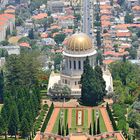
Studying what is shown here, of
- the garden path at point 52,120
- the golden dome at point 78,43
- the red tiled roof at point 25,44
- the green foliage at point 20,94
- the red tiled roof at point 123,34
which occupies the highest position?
the golden dome at point 78,43

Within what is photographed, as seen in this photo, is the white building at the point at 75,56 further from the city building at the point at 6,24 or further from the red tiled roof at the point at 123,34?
the city building at the point at 6,24

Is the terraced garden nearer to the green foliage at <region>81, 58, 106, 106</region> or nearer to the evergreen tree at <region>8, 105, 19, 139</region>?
the green foliage at <region>81, 58, 106, 106</region>

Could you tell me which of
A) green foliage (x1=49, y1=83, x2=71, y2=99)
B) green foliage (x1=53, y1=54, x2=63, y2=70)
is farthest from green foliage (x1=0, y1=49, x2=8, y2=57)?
green foliage (x1=49, y1=83, x2=71, y2=99)

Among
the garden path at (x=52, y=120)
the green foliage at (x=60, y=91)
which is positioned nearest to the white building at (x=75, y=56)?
the green foliage at (x=60, y=91)

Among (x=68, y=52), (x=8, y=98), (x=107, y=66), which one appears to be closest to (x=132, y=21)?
(x=107, y=66)

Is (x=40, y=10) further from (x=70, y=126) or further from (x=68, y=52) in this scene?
(x=70, y=126)
